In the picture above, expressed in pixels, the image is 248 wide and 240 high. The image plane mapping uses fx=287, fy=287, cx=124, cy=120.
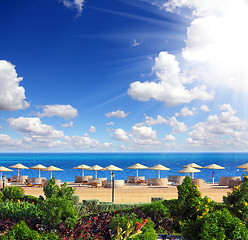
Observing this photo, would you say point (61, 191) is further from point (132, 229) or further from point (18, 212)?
point (132, 229)

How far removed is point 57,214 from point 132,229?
2.57m

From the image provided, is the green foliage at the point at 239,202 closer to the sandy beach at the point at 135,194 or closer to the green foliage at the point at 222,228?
the green foliage at the point at 222,228

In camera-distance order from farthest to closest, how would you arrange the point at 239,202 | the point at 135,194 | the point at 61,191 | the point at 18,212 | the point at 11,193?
the point at 135,194, the point at 11,193, the point at 61,191, the point at 18,212, the point at 239,202

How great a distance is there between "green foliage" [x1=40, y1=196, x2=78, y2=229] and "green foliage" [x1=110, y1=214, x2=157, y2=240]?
4.55 ft

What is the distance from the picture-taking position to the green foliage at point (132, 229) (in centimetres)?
754

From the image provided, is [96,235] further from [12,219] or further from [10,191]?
[10,191]

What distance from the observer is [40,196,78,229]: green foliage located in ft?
29.0

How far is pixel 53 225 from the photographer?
8.91 metres

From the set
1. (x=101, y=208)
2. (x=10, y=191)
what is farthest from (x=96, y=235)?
(x=10, y=191)

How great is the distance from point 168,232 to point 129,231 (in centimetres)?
278

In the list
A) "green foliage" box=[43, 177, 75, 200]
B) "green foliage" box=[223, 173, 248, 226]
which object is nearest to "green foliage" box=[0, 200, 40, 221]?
"green foliage" box=[43, 177, 75, 200]

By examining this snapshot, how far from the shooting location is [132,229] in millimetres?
7672

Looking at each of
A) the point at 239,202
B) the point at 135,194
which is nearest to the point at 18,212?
the point at 239,202

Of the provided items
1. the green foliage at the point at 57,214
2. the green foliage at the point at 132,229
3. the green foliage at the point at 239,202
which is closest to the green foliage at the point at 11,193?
the green foliage at the point at 57,214
